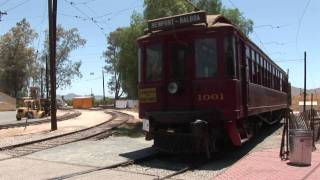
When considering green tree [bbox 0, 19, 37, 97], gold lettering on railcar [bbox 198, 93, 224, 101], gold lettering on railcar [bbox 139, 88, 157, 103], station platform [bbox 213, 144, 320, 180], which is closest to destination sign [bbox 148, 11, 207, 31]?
gold lettering on railcar [bbox 139, 88, 157, 103]

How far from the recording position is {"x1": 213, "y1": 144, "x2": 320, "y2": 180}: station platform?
11.3m

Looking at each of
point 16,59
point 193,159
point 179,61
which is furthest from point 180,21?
point 16,59

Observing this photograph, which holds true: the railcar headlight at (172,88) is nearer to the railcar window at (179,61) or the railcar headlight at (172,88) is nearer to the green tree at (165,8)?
the railcar window at (179,61)

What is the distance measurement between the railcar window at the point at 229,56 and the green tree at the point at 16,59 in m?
81.0

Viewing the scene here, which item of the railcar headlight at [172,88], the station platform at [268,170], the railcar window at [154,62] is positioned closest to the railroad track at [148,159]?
the station platform at [268,170]

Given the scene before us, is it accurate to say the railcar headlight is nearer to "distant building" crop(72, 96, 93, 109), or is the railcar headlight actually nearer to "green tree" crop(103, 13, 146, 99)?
"green tree" crop(103, 13, 146, 99)

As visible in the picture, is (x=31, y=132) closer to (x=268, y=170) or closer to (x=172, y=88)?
(x=172, y=88)

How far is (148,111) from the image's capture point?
14672 millimetres

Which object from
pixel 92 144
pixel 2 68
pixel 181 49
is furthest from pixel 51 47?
pixel 2 68

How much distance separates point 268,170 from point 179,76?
3.48 metres

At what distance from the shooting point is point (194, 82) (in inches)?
543

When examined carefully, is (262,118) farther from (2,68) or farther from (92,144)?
(2,68)

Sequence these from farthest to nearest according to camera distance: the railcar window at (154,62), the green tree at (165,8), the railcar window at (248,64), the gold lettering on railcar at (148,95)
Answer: the green tree at (165,8), the railcar window at (248,64), the gold lettering on railcar at (148,95), the railcar window at (154,62)

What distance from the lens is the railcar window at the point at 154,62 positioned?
571 inches
